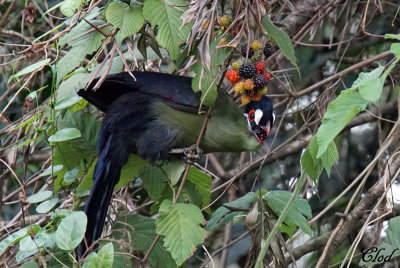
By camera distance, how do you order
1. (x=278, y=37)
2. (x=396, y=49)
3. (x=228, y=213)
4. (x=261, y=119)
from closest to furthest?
(x=396, y=49)
(x=278, y=37)
(x=228, y=213)
(x=261, y=119)

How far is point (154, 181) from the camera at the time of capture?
9.11ft

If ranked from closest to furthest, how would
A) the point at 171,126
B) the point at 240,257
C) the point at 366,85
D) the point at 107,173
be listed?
1. the point at 366,85
2. the point at 107,173
3. the point at 171,126
4. the point at 240,257

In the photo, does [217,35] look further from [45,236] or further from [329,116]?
[45,236]

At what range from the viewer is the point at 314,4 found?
12.1ft

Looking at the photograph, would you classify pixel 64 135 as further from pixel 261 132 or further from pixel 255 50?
pixel 261 132

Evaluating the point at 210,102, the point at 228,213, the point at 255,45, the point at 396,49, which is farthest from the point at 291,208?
the point at 396,49

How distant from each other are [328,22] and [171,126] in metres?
1.28

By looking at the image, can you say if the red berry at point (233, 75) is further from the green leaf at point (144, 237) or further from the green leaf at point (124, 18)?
the green leaf at point (144, 237)

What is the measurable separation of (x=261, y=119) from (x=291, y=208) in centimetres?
76

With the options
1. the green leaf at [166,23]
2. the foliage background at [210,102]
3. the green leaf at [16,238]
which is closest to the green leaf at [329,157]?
the foliage background at [210,102]

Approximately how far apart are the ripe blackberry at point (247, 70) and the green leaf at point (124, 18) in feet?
1.36

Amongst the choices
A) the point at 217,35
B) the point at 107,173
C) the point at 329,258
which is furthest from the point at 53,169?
the point at 329,258

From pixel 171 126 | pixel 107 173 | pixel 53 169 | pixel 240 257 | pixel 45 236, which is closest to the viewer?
pixel 45 236

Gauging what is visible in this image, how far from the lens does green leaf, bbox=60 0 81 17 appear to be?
2410 mm
